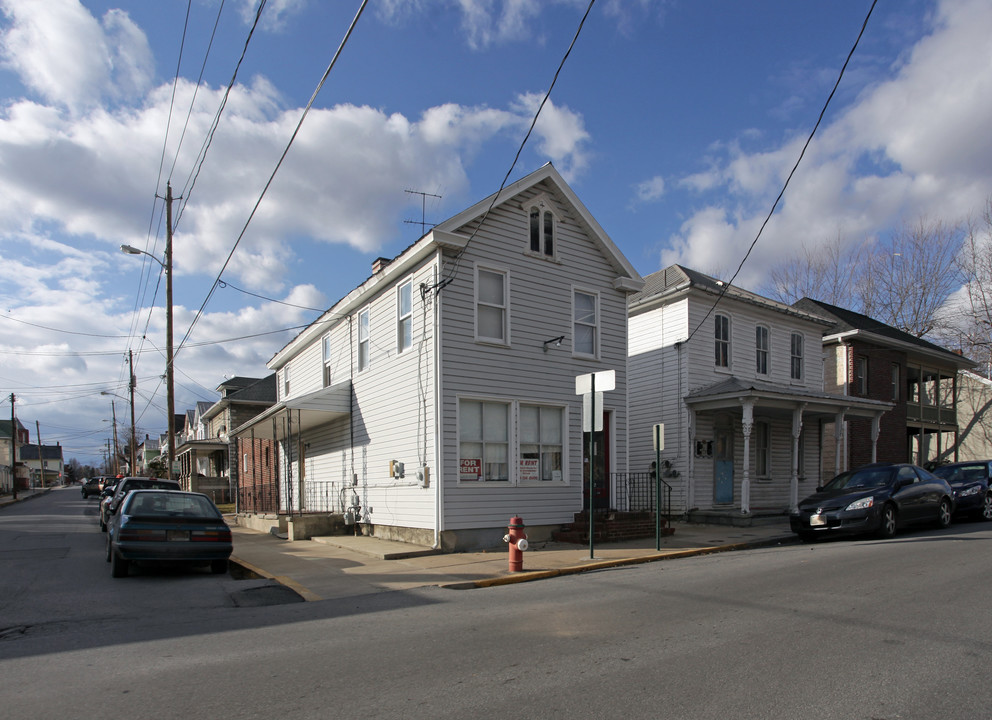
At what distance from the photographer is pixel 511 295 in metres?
14.6

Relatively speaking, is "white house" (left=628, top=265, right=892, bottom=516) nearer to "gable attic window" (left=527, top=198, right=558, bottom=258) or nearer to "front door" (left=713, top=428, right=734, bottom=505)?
"front door" (left=713, top=428, right=734, bottom=505)

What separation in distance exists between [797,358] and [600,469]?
1087 cm

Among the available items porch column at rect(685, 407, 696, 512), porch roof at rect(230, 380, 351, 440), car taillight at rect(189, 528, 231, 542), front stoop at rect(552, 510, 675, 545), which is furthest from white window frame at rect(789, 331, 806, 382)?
car taillight at rect(189, 528, 231, 542)

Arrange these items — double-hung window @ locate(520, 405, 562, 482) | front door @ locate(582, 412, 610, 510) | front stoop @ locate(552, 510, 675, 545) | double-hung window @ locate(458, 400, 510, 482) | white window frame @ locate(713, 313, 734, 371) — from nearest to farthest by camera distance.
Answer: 1. double-hung window @ locate(458, 400, 510, 482)
2. front stoop @ locate(552, 510, 675, 545)
3. double-hung window @ locate(520, 405, 562, 482)
4. front door @ locate(582, 412, 610, 510)
5. white window frame @ locate(713, 313, 734, 371)

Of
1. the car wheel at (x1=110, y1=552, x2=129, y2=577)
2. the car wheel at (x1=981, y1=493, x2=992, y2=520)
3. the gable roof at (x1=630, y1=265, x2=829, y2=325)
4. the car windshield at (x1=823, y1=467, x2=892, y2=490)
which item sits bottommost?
the car wheel at (x1=981, y1=493, x2=992, y2=520)

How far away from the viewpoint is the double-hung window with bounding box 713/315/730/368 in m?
20.5

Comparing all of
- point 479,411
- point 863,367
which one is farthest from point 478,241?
point 863,367

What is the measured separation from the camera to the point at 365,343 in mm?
17375

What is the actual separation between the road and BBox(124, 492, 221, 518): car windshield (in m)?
1.47

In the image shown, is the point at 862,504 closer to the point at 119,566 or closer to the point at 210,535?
the point at 210,535

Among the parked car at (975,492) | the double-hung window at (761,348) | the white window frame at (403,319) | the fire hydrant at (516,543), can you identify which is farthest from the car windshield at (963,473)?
the white window frame at (403,319)

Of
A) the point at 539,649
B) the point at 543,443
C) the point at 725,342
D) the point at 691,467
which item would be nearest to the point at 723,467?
the point at 691,467

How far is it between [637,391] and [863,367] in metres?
11.0

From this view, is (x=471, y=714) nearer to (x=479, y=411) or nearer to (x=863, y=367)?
(x=479, y=411)
